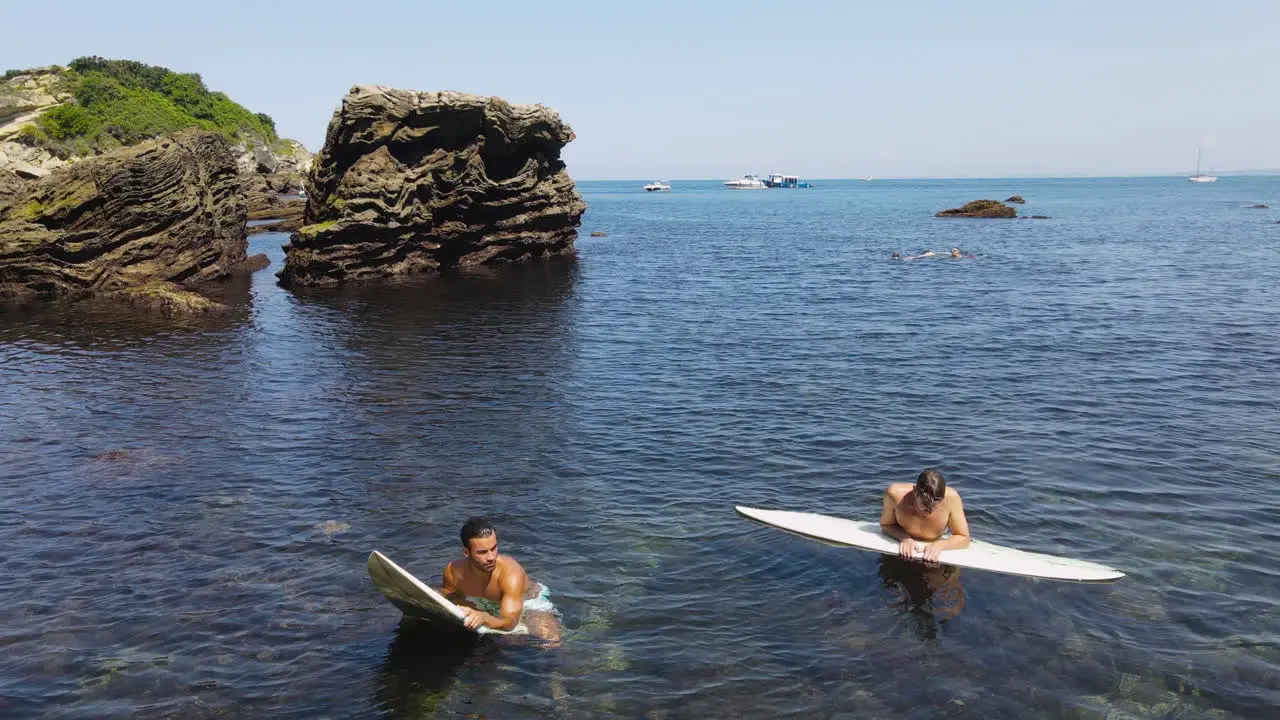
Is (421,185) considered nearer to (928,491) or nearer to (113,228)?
(113,228)

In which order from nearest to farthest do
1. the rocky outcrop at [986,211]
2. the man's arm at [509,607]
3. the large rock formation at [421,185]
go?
the man's arm at [509,607]
the large rock formation at [421,185]
the rocky outcrop at [986,211]

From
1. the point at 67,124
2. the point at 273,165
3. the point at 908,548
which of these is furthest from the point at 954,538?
the point at 273,165

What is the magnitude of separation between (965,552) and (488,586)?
24.3 feet

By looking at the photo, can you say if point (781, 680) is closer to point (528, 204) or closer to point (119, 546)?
point (119, 546)

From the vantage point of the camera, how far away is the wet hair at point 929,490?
13.4 metres

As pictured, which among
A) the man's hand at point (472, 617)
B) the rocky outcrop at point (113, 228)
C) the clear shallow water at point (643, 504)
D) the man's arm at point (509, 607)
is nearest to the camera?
the clear shallow water at point (643, 504)

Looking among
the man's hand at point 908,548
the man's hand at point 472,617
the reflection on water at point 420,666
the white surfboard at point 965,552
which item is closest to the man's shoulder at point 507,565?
the man's hand at point 472,617

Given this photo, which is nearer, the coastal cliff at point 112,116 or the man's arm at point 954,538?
the man's arm at point 954,538

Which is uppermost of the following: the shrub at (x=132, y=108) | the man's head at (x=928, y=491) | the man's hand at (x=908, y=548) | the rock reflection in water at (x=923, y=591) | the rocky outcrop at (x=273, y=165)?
the shrub at (x=132, y=108)

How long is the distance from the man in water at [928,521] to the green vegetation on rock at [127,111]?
4344 inches

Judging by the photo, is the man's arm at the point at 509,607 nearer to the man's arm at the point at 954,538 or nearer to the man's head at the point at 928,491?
the man's head at the point at 928,491

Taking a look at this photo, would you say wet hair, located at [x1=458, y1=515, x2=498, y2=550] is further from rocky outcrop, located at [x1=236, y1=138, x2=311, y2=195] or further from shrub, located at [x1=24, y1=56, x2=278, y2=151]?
shrub, located at [x1=24, y1=56, x2=278, y2=151]

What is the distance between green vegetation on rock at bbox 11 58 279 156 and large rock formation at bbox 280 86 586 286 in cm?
6641

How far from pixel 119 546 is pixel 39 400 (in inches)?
501
